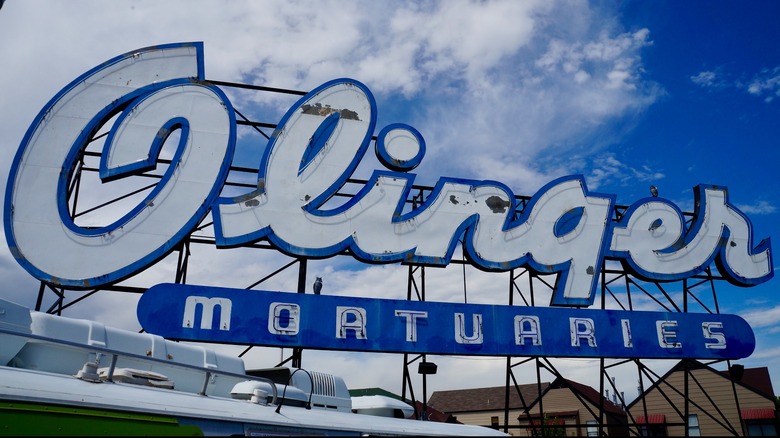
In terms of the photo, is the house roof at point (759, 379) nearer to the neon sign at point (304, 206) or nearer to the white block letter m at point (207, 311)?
the neon sign at point (304, 206)

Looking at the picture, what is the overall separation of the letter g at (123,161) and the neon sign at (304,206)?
3 centimetres

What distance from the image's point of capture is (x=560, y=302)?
48.8 feet

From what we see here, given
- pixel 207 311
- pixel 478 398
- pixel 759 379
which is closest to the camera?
pixel 207 311

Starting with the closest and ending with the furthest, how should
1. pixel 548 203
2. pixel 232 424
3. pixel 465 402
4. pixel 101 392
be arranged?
pixel 101 392 → pixel 232 424 → pixel 548 203 → pixel 465 402

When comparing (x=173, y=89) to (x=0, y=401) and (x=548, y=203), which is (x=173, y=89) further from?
(x=0, y=401)

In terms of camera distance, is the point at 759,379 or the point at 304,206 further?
the point at 759,379

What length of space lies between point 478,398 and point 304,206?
92.3ft

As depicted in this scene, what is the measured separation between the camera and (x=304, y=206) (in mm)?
13938

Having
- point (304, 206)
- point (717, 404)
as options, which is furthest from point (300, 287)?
point (717, 404)

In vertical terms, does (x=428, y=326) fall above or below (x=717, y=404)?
above

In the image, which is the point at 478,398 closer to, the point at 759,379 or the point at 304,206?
the point at 759,379

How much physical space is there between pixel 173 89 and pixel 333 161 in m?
4.00

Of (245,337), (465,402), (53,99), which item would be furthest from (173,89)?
(465,402)

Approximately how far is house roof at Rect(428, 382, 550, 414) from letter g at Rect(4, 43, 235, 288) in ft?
85.6
